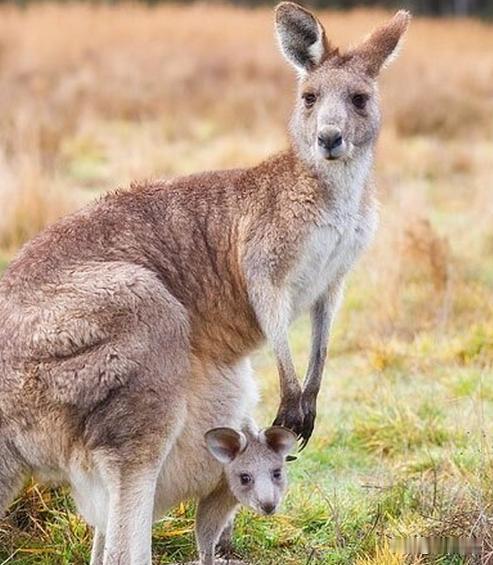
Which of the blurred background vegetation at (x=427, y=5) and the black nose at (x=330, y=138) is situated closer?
the black nose at (x=330, y=138)

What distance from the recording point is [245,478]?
15.2 feet

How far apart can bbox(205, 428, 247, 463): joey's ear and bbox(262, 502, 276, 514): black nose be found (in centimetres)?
20

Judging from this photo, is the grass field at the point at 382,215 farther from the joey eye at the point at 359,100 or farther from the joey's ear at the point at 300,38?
the joey's ear at the point at 300,38

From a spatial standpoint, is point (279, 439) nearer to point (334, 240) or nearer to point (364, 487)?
point (334, 240)

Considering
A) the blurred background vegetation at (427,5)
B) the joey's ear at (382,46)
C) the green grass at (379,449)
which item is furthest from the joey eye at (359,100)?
the blurred background vegetation at (427,5)

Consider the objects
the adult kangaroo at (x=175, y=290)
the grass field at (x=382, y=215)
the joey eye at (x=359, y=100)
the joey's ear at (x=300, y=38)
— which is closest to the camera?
the adult kangaroo at (x=175, y=290)

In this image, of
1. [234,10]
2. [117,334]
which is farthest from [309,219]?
[234,10]

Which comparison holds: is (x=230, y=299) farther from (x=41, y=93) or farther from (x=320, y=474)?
(x=41, y=93)

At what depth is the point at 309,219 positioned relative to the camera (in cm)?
492

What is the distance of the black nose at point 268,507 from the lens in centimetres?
459

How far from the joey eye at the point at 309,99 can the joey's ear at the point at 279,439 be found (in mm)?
1258

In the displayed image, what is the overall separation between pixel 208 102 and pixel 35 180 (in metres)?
7.43

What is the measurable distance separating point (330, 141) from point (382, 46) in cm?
61

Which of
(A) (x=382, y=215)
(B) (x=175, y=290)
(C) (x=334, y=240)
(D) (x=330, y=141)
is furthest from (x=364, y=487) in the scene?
(A) (x=382, y=215)
